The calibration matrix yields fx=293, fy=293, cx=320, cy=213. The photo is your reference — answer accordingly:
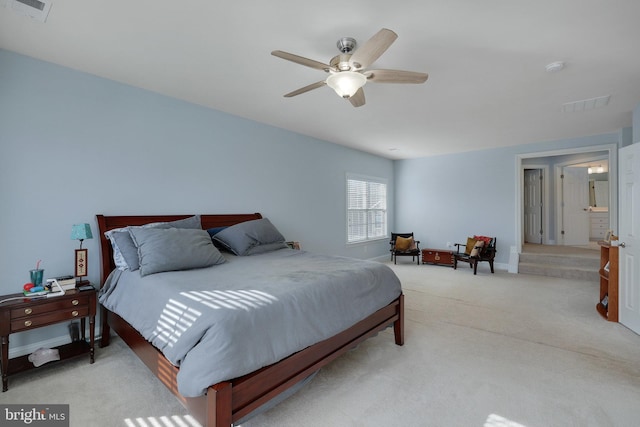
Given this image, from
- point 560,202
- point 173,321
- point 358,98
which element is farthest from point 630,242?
point 560,202

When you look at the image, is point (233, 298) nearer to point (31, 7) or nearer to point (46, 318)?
point (46, 318)

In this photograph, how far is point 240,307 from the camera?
1.63m

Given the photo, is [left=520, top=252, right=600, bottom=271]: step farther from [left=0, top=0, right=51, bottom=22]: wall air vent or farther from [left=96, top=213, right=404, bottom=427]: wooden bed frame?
[left=0, top=0, right=51, bottom=22]: wall air vent

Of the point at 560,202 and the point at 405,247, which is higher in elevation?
the point at 560,202

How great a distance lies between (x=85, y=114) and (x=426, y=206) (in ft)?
21.2

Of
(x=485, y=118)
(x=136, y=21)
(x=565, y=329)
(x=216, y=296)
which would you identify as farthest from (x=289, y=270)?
(x=485, y=118)

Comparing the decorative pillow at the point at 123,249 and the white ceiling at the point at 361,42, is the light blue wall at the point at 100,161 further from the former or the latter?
the decorative pillow at the point at 123,249

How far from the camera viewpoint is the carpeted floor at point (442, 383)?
5.90 feet

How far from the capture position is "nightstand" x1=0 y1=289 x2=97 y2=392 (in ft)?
6.69

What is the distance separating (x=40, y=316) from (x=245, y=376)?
1810 millimetres

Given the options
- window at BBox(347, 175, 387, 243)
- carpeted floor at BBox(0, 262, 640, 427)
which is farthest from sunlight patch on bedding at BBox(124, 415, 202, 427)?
window at BBox(347, 175, 387, 243)

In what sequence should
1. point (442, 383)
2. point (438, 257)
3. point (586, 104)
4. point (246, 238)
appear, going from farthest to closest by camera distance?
point (438, 257) < point (586, 104) < point (246, 238) < point (442, 383)

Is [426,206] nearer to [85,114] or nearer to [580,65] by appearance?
[580,65]

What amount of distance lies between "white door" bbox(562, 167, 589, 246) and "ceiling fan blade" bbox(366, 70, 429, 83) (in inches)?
286
